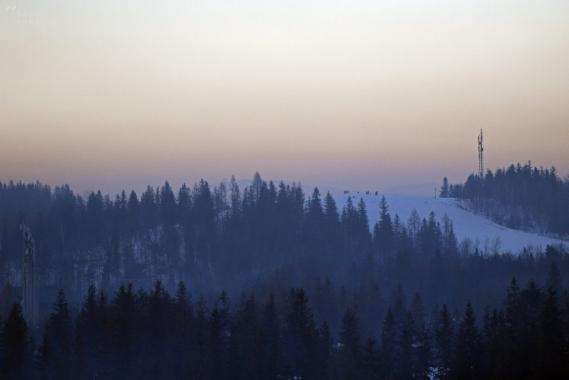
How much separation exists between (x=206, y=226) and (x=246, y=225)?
581cm

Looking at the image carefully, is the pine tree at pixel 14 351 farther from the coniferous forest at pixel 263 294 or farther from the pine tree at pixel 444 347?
the pine tree at pixel 444 347

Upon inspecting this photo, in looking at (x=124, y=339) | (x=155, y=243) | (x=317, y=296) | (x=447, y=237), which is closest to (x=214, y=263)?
(x=155, y=243)

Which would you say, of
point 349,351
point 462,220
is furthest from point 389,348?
point 462,220

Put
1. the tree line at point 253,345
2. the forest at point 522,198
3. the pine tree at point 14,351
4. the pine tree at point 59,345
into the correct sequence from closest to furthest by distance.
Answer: the tree line at point 253,345 < the pine tree at point 14,351 < the pine tree at point 59,345 < the forest at point 522,198

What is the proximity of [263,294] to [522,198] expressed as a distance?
8587 cm

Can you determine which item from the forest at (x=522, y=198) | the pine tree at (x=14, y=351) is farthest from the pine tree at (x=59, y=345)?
the forest at (x=522, y=198)

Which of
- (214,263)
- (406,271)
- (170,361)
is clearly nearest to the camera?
(170,361)

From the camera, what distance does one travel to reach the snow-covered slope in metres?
119

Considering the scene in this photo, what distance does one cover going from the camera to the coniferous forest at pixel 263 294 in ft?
140

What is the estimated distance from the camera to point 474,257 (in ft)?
310

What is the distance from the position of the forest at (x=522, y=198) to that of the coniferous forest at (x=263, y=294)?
1535cm

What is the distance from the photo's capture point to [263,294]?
73875 mm

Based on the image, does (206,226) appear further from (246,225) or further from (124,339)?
(124,339)

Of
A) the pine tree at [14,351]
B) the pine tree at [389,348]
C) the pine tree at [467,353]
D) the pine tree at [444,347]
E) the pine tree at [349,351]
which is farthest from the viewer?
the pine tree at [14,351]
